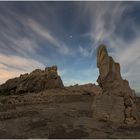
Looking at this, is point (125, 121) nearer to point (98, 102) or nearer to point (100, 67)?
point (98, 102)

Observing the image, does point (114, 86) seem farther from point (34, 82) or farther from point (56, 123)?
point (34, 82)

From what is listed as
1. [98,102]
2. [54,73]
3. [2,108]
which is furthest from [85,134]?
[54,73]

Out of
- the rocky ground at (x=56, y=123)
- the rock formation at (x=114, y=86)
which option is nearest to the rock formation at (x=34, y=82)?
the rock formation at (x=114, y=86)

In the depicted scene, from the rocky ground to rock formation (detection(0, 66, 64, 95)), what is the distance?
963cm

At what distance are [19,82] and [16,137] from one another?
20951mm

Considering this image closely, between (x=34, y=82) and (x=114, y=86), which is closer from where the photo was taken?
(x=114, y=86)

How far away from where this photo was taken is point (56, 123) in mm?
12438

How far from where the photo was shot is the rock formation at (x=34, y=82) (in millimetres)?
29062

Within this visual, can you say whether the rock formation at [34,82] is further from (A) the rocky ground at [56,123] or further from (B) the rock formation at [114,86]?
(A) the rocky ground at [56,123]

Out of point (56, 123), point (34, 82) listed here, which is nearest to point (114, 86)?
point (56, 123)

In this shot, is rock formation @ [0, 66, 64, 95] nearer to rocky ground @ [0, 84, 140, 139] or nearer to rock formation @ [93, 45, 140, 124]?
rock formation @ [93, 45, 140, 124]

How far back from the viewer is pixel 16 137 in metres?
10.0

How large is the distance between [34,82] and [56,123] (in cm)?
1752

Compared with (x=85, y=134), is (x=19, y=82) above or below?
above
